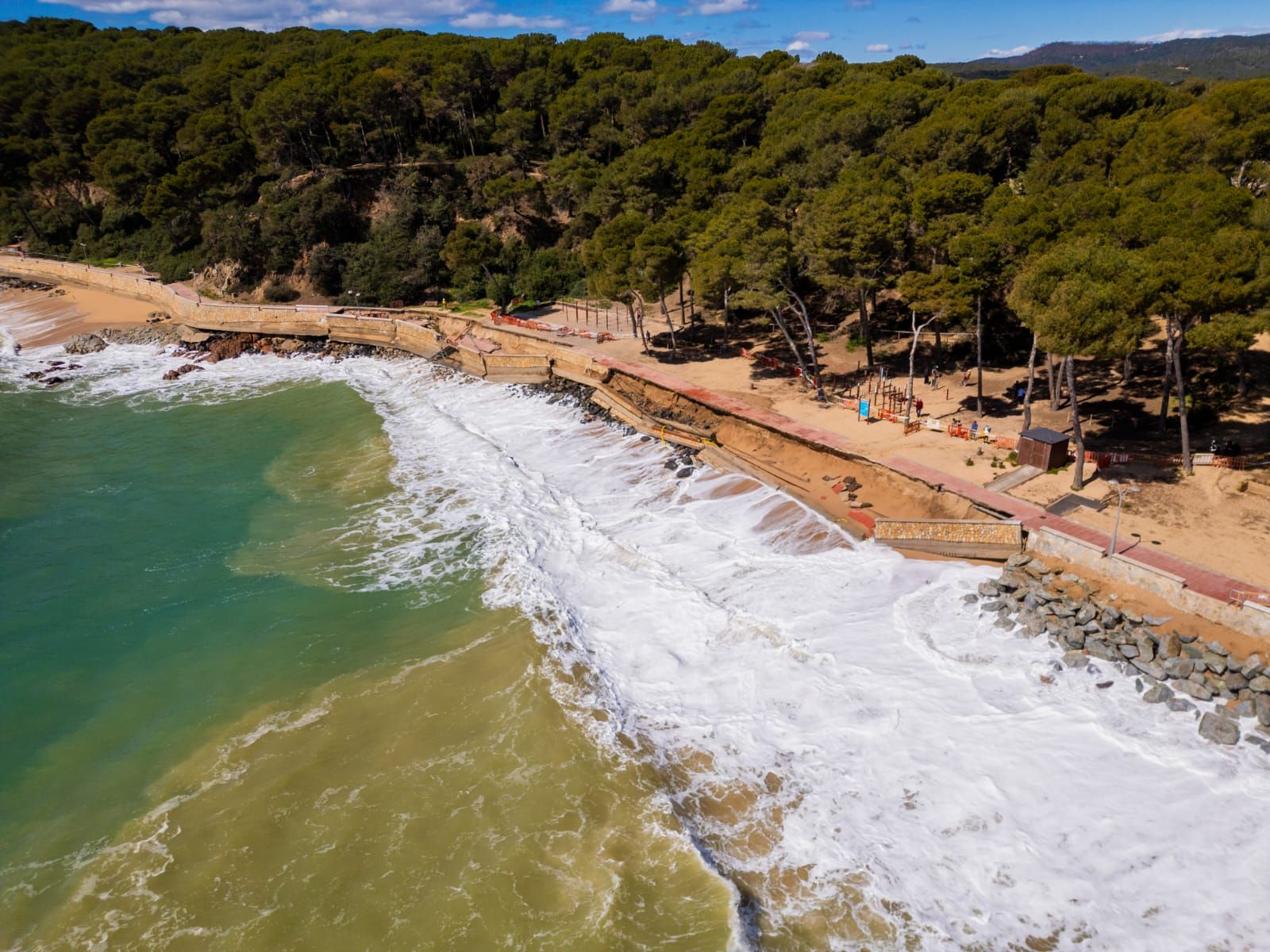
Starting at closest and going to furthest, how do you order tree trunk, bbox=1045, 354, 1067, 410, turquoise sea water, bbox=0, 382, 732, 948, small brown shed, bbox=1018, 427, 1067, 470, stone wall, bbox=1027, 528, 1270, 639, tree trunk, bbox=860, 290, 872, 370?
turquoise sea water, bbox=0, 382, 732, 948, stone wall, bbox=1027, 528, 1270, 639, small brown shed, bbox=1018, 427, 1067, 470, tree trunk, bbox=1045, 354, 1067, 410, tree trunk, bbox=860, 290, 872, 370

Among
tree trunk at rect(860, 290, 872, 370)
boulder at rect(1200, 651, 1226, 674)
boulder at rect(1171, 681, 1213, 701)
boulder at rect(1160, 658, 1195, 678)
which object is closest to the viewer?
boulder at rect(1171, 681, 1213, 701)

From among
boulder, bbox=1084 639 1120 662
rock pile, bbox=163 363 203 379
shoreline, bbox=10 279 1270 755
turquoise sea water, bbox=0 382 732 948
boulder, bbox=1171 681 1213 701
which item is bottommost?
turquoise sea water, bbox=0 382 732 948

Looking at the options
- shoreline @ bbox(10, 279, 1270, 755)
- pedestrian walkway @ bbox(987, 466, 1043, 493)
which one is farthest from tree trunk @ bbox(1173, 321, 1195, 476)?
shoreline @ bbox(10, 279, 1270, 755)

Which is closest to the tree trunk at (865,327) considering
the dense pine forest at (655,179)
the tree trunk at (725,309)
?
the dense pine forest at (655,179)

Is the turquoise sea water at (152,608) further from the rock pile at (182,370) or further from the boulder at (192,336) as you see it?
the boulder at (192,336)

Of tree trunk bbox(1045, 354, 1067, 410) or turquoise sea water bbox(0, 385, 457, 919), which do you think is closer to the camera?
turquoise sea water bbox(0, 385, 457, 919)

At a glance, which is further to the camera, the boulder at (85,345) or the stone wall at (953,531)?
the boulder at (85,345)

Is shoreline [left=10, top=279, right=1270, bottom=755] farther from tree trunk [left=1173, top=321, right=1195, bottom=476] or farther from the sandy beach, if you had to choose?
the sandy beach
